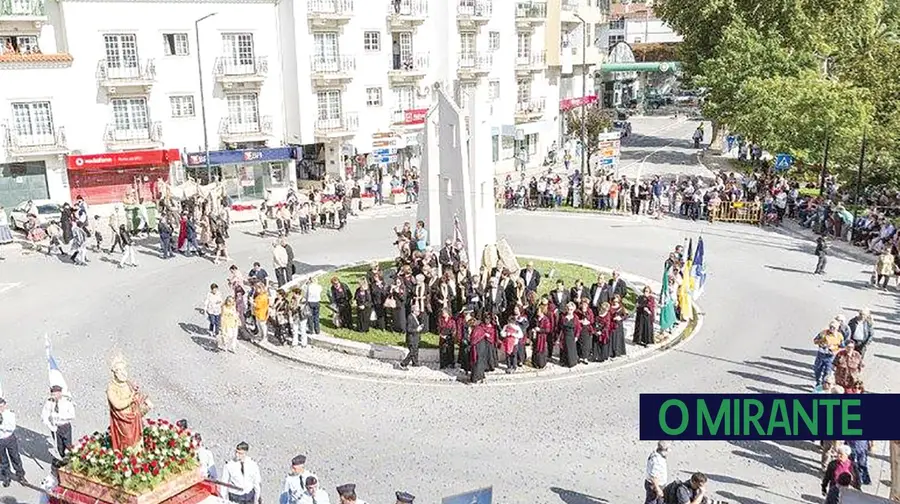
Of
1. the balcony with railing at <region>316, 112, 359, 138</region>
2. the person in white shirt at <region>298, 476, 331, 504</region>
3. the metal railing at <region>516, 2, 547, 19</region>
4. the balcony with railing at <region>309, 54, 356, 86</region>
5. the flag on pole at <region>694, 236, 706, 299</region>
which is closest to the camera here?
the person in white shirt at <region>298, 476, 331, 504</region>

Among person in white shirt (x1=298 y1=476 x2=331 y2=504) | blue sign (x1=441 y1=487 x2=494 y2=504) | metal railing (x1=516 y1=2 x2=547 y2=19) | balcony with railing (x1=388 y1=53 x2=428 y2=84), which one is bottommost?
person in white shirt (x1=298 y1=476 x2=331 y2=504)

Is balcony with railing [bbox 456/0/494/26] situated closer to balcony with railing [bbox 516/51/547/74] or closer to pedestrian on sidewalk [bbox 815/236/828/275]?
balcony with railing [bbox 516/51/547/74]

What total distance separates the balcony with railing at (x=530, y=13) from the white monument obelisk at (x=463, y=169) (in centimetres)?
2854

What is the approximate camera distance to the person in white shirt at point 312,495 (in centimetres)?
1202

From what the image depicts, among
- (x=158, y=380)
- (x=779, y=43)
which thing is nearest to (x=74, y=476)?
(x=158, y=380)

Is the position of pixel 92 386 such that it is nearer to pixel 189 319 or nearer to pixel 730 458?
pixel 189 319

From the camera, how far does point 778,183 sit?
120 feet

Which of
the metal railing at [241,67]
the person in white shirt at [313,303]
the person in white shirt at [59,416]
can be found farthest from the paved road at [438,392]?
the metal railing at [241,67]

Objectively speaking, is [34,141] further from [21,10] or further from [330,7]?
[330,7]

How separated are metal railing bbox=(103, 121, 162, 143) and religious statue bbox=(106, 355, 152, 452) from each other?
28753 millimetres

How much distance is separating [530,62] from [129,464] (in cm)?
4446

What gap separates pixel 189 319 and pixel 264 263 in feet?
20.7

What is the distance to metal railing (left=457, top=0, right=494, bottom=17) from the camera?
47.2 m

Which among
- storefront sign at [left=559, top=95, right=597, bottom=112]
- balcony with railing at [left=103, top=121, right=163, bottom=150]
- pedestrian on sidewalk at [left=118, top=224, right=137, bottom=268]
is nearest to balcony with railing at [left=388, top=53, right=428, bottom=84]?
balcony with railing at [left=103, top=121, right=163, bottom=150]
